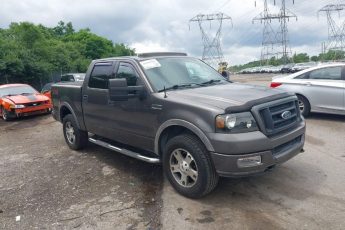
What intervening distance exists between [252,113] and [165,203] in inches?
63.6

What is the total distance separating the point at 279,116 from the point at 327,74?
17.6 feet

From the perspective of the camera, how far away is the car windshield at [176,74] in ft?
16.7

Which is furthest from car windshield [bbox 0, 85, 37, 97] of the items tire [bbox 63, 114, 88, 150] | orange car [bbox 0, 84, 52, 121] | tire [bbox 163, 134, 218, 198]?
tire [bbox 163, 134, 218, 198]

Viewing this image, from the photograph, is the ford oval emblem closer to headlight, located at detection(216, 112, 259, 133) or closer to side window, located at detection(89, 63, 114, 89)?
headlight, located at detection(216, 112, 259, 133)

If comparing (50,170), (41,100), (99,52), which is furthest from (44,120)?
(99,52)

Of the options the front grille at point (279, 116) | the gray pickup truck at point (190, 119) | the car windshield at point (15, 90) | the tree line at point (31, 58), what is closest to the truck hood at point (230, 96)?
the gray pickup truck at point (190, 119)

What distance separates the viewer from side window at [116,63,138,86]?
524 cm

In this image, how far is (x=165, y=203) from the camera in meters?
4.43

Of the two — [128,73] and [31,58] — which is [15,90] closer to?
[128,73]

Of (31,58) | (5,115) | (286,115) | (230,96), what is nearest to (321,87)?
(286,115)

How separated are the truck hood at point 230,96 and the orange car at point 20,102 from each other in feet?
31.3

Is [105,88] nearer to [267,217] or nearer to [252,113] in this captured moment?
[252,113]

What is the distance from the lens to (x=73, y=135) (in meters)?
7.26

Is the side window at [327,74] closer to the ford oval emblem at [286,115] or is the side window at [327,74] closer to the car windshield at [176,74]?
the car windshield at [176,74]
